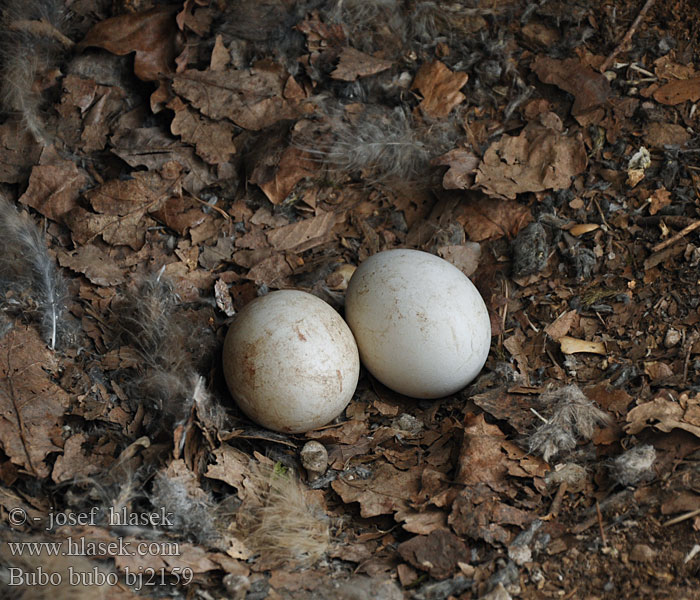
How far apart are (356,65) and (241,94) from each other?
0.64m

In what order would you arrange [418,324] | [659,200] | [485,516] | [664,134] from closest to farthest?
[485,516] < [418,324] < [659,200] < [664,134]

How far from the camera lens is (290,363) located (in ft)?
8.82

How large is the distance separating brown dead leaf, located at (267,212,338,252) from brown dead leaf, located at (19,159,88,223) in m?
0.97

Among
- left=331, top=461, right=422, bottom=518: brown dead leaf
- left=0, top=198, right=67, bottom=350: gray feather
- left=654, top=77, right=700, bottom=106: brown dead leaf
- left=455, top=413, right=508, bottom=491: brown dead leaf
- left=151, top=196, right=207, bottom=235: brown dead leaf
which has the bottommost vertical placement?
left=331, top=461, right=422, bottom=518: brown dead leaf

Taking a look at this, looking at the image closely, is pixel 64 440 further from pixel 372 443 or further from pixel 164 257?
pixel 372 443

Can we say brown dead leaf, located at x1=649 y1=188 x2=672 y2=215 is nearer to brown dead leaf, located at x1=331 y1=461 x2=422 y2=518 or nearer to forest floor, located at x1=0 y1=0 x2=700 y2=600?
forest floor, located at x1=0 y1=0 x2=700 y2=600

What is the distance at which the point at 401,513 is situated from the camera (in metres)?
2.52

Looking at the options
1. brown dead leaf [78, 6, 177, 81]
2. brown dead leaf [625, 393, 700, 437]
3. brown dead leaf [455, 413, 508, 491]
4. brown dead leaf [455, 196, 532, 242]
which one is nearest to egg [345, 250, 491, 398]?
brown dead leaf [455, 413, 508, 491]

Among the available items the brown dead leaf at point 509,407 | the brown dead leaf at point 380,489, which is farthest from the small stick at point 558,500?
the brown dead leaf at point 380,489

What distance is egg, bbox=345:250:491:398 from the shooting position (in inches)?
110

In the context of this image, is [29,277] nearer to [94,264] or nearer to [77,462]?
[94,264]

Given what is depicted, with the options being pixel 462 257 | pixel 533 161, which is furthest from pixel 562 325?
→ pixel 533 161

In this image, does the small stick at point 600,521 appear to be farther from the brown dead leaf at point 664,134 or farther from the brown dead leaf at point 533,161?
the brown dead leaf at point 664,134

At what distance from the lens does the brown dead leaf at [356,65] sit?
3615mm
